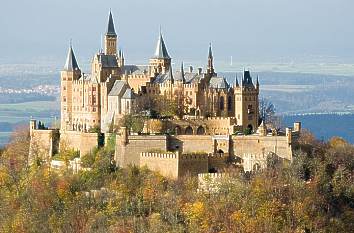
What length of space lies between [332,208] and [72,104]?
17.5 metres

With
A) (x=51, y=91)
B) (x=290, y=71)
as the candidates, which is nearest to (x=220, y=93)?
(x=51, y=91)

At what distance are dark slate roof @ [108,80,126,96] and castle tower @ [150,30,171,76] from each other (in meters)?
2.45

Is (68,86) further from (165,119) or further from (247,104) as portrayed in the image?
(247,104)

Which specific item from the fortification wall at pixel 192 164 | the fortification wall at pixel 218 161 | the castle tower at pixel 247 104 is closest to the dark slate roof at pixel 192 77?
the castle tower at pixel 247 104

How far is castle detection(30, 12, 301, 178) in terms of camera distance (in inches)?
2248

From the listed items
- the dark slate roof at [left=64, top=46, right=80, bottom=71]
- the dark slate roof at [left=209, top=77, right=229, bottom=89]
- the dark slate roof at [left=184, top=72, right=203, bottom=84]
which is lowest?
the dark slate roof at [left=209, top=77, right=229, bottom=89]

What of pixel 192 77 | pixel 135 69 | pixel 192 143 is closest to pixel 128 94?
pixel 192 77

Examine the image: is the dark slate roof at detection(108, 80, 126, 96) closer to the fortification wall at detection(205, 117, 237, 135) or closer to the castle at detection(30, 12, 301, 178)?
the castle at detection(30, 12, 301, 178)

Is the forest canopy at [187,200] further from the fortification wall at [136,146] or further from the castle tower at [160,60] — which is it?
the castle tower at [160,60]

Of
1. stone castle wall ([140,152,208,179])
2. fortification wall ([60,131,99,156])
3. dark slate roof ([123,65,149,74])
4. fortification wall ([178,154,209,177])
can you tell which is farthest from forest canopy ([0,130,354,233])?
dark slate roof ([123,65,149,74])

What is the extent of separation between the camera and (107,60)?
213 feet

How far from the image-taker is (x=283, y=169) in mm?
54531

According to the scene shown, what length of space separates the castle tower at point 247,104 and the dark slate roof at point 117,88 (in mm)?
5496

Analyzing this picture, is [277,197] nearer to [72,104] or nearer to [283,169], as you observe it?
[283,169]
